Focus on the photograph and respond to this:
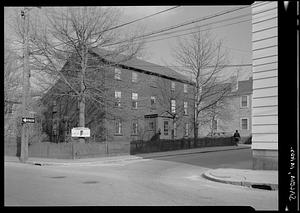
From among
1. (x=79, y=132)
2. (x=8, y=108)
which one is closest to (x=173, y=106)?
(x=79, y=132)

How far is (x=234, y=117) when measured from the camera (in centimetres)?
3169

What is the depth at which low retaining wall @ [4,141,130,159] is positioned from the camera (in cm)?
1969

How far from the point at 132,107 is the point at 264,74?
61.1ft

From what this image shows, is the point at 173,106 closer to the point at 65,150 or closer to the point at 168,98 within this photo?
the point at 168,98

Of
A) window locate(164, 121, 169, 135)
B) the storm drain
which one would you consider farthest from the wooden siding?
window locate(164, 121, 169, 135)

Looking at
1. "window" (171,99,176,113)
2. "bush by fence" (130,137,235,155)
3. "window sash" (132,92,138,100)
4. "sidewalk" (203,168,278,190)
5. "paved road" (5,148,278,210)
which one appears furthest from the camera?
"window" (171,99,176,113)

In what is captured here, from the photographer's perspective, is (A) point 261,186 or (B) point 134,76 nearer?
(A) point 261,186

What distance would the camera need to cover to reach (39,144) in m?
20.5

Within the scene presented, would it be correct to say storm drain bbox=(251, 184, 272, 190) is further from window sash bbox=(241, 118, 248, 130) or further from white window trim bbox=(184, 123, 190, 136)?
window sash bbox=(241, 118, 248, 130)

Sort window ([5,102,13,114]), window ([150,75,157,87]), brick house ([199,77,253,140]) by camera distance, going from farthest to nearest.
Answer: window ([150,75,157,87])
brick house ([199,77,253,140])
window ([5,102,13,114])

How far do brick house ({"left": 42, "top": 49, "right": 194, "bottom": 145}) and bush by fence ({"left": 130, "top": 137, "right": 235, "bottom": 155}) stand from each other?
1.16m

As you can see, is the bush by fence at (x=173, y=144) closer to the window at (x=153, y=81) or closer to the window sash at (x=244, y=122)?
the window sash at (x=244, y=122)

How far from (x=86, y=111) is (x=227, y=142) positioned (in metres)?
14.5
